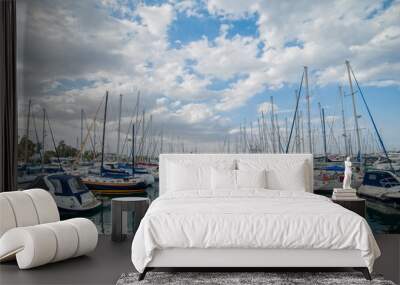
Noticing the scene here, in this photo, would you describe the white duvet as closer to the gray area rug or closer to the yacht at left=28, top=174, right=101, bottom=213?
the gray area rug

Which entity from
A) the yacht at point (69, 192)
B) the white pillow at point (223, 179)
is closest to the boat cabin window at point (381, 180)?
the white pillow at point (223, 179)

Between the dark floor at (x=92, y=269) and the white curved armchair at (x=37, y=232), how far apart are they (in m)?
0.09

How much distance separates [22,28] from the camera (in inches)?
258

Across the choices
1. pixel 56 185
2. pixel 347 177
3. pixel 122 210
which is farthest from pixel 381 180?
pixel 56 185

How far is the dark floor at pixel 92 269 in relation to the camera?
3.99 metres

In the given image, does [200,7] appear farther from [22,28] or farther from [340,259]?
[340,259]

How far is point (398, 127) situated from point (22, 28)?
202 inches

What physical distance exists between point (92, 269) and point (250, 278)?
4.67ft

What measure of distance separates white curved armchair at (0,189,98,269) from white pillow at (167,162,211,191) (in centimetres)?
125

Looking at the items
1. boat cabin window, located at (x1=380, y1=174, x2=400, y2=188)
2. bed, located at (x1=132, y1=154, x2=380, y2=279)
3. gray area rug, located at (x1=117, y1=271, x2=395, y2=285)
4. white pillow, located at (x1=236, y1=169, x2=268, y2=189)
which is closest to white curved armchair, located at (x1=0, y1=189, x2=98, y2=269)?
gray area rug, located at (x1=117, y1=271, x2=395, y2=285)

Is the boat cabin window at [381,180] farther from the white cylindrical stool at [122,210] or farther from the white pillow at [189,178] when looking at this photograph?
the white cylindrical stool at [122,210]

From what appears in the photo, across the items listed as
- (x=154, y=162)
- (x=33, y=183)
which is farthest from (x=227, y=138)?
(x=33, y=183)

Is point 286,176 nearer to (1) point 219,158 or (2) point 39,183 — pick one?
(1) point 219,158

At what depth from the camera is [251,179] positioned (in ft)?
18.2
